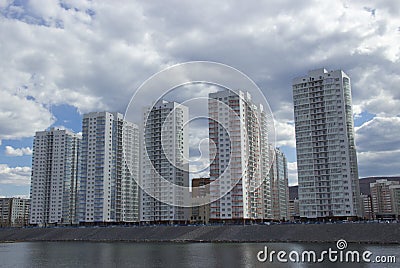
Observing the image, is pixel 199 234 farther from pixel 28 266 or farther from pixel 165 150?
pixel 28 266

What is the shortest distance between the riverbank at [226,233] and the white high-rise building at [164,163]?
20819 mm

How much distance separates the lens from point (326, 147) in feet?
392

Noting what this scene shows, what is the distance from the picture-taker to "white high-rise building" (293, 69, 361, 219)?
11519 centimetres

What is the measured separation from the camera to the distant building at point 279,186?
167750mm

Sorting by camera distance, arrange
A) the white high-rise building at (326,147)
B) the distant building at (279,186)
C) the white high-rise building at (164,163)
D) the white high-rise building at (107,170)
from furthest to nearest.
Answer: the distant building at (279,186) → the white high-rise building at (107,170) → the white high-rise building at (164,163) → the white high-rise building at (326,147)

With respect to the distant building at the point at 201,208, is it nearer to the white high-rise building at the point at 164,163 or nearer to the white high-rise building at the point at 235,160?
the white high-rise building at the point at 164,163

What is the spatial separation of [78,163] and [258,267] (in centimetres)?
14653

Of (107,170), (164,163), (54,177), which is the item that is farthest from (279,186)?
(54,177)

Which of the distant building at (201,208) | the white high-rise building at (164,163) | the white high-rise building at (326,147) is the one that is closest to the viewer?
the white high-rise building at (326,147)

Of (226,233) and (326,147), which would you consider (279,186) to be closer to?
(326,147)

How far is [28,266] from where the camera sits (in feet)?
185

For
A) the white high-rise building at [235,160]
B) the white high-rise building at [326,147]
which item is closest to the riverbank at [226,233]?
the white high-rise building at [326,147]

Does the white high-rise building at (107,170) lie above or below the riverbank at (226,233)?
above

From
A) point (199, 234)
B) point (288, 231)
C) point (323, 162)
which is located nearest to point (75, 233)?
point (199, 234)
